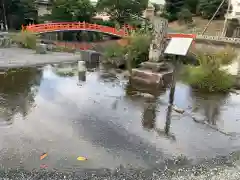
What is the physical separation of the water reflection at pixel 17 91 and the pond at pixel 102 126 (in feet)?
0.09

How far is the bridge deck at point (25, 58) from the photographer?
1436 centimetres

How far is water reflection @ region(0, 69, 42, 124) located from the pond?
0.09 ft

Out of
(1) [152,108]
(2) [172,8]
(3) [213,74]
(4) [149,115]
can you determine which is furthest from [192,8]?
(4) [149,115]

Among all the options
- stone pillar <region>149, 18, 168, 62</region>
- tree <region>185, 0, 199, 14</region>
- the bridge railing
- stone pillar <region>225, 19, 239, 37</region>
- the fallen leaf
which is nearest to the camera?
the fallen leaf

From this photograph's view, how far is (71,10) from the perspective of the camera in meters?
28.6

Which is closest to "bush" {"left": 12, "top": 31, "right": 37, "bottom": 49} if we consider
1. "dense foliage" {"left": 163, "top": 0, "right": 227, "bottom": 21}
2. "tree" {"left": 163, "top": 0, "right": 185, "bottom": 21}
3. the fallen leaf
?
the fallen leaf

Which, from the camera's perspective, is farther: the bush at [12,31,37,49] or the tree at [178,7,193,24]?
the tree at [178,7,193,24]

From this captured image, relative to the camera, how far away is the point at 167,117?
27.1ft

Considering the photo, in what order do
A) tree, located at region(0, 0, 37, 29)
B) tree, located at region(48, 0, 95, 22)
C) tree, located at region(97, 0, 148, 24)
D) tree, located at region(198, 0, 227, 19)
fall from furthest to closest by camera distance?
A: tree, located at region(198, 0, 227, 19)
tree, located at region(0, 0, 37, 29)
tree, located at region(97, 0, 148, 24)
tree, located at region(48, 0, 95, 22)

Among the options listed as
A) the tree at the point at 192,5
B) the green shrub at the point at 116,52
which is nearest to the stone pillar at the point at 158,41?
the green shrub at the point at 116,52

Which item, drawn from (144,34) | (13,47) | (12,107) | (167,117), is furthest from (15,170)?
(13,47)

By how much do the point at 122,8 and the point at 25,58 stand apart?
16.9 metres

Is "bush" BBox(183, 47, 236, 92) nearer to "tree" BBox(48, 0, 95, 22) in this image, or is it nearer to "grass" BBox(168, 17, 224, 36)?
"tree" BBox(48, 0, 95, 22)

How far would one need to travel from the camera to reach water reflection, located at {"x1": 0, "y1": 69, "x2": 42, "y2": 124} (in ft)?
27.1
